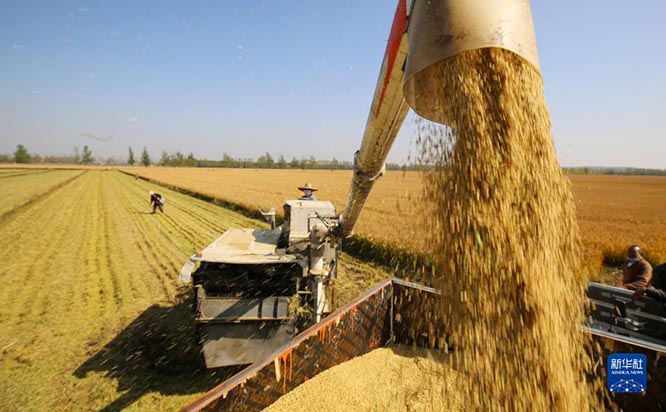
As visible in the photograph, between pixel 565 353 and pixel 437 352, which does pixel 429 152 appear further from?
pixel 437 352

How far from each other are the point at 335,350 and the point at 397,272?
5468 mm

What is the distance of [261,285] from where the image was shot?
371 centimetres

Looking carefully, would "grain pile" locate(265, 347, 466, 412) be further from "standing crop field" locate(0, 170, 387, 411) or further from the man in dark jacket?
the man in dark jacket

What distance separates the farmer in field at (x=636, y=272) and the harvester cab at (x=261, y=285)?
3.56m

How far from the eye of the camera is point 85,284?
6379 mm

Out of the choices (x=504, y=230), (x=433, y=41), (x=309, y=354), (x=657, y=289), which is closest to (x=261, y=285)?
(x=309, y=354)

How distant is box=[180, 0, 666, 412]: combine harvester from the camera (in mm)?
1086

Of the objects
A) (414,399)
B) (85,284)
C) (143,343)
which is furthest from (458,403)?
(85,284)

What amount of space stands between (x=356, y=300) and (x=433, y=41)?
2292mm

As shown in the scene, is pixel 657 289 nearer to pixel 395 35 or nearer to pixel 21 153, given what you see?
pixel 395 35

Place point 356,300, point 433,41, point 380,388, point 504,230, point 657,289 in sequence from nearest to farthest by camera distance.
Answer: point 433,41, point 504,230, point 380,388, point 356,300, point 657,289

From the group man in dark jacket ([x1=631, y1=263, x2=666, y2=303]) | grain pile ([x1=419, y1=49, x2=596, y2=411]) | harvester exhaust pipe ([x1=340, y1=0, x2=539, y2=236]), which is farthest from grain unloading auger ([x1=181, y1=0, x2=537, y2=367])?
man in dark jacket ([x1=631, y1=263, x2=666, y2=303])

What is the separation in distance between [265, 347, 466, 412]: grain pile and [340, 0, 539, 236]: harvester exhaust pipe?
1.87 metres

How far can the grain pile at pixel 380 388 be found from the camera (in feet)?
7.48
